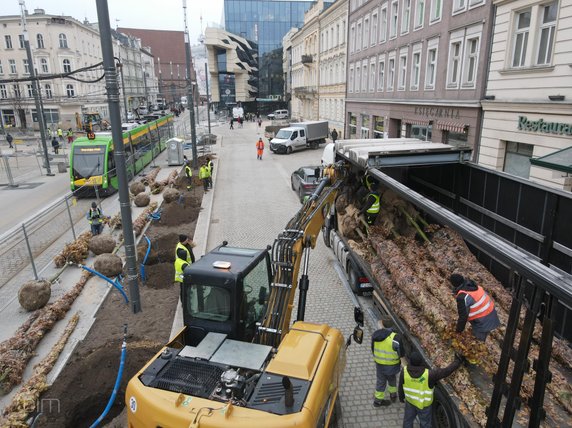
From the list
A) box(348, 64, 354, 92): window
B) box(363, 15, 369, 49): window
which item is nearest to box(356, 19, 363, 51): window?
box(363, 15, 369, 49): window

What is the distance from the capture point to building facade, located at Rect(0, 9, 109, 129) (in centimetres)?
5262

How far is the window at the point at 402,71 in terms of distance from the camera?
23938 mm

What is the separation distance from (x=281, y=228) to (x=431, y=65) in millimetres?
12089

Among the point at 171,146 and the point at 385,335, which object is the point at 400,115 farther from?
the point at 385,335

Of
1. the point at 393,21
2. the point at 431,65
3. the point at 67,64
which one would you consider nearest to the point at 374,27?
the point at 393,21

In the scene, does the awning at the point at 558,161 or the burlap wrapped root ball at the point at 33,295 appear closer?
the awning at the point at 558,161

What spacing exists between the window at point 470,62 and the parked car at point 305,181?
702 cm

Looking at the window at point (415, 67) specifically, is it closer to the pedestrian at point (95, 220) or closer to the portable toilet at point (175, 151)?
the portable toilet at point (175, 151)

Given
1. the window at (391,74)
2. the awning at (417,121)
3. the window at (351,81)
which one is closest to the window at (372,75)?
the window at (391,74)

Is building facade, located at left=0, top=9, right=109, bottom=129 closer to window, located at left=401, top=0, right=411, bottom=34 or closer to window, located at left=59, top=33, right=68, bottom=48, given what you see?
window, located at left=59, top=33, right=68, bottom=48

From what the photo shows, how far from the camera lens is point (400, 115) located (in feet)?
80.8

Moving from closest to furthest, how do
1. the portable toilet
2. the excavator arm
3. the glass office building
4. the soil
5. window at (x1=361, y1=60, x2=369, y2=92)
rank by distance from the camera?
the excavator arm → the soil → the portable toilet → window at (x1=361, y1=60, x2=369, y2=92) → the glass office building

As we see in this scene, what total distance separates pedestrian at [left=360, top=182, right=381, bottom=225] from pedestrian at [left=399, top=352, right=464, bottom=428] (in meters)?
4.87

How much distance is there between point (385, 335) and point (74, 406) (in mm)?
4694
